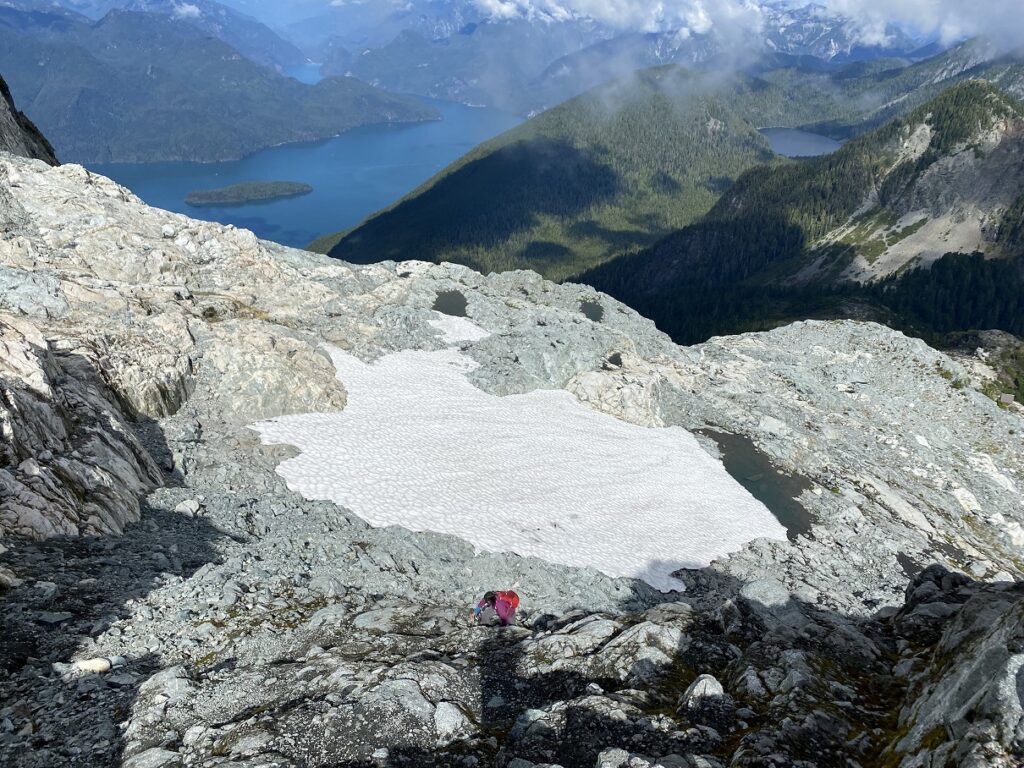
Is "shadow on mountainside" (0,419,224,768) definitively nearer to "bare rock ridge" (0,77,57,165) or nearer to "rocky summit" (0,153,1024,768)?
"rocky summit" (0,153,1024,768)

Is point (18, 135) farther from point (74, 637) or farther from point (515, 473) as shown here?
point (74, 637)

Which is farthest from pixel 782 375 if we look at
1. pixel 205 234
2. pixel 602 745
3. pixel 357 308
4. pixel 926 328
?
pixel 926 328

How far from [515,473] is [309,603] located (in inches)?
694

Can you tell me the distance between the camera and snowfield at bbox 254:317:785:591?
27.2m

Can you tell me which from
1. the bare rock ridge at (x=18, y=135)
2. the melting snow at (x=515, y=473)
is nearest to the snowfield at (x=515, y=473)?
the melting snow at (x=515, y=473)

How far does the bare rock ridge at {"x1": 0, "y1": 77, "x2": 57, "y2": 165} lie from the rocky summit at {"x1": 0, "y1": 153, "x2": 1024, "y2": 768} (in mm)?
10887

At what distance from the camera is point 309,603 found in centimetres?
1708

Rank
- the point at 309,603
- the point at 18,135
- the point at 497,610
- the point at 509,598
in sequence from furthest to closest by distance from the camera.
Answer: the point at 18,135 < the point at 509,598 < the point at 497,610 < the point at 309,603

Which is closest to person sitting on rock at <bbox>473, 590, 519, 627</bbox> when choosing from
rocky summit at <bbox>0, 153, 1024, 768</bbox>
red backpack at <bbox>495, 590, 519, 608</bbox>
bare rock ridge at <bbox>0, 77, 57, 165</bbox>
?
red backpack at <bbox>495, 590, 519, 608</bbox>

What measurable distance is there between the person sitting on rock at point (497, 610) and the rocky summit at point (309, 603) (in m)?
0.60

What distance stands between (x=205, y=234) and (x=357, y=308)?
40.0 ft

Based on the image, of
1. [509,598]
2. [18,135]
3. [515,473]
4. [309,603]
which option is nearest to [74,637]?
[309,603]

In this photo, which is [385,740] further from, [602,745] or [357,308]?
[357,308]

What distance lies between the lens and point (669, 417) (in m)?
49.4
